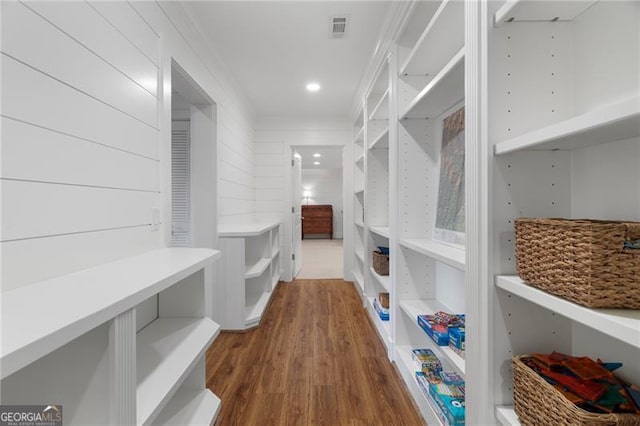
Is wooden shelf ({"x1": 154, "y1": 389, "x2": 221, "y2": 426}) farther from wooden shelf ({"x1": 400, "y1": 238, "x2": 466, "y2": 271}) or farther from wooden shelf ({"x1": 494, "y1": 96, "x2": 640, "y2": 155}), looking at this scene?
wooden shelf ({"x1": 494, "y1": 96, "x2": 640, "y2": 155})

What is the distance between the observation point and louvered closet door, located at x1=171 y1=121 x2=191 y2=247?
3.19 metres

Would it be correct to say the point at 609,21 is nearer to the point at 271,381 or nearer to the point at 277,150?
the point at 271,381

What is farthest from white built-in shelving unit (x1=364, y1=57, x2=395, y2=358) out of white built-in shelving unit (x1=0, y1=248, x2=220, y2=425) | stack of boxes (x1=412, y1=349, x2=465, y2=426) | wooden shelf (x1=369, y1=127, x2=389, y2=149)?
white built-in shelving unit (x1=0, y1=248, x2=220, y2=425)

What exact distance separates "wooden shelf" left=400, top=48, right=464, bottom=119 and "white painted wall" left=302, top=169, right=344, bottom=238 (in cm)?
865

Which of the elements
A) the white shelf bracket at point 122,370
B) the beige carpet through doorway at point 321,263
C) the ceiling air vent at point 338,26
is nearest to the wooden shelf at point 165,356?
the white shelf bracket at point 122,370

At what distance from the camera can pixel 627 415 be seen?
0.64 metres

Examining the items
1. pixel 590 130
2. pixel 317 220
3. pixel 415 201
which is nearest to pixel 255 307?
pixel 415 201

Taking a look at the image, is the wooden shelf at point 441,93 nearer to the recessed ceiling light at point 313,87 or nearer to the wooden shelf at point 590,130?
the wooden shelf at point 590,130

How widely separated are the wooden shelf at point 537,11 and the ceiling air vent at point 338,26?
148 centimetres

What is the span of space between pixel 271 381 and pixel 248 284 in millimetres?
1590

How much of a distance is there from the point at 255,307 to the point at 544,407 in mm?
2599

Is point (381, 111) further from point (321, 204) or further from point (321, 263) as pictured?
point (321, 204)

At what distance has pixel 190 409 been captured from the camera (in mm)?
1417

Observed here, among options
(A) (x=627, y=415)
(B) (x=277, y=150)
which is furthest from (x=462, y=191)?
(B) (x=277, y=150)
